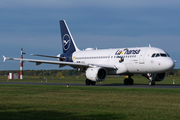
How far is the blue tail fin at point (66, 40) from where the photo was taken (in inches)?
1837

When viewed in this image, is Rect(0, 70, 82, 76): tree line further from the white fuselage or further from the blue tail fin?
the white fuselage

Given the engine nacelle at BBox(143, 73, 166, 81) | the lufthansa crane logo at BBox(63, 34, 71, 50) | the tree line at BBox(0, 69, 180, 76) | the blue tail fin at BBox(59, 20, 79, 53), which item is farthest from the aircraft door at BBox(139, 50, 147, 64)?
the tree line at BBox(0, 69, 180, 76)

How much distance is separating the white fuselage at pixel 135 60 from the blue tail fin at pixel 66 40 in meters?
7.22

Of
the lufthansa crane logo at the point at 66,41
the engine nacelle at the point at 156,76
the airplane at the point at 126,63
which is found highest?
the lufthansa crane logo at the point at 66,41

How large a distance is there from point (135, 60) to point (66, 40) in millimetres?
16485

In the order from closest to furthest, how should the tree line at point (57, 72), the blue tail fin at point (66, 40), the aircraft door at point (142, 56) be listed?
the aircraft door at point (142, 56)
the blue tail fin at point (66, 40)
the tree line at point (57, 72)

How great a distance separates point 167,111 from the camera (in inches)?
487

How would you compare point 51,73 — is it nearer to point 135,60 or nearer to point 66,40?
point 66,40

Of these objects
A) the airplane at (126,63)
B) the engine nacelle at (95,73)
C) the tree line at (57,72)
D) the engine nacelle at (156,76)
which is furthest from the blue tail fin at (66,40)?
the tree line at (57,72)

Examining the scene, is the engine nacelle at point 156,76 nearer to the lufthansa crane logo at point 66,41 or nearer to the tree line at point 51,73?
the lufthansa crane logo at point 66,41

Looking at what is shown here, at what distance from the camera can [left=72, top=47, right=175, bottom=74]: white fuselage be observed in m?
32.2

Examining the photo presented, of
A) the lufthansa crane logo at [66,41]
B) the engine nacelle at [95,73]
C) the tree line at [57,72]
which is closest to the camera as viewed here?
the engine nacelle at [95,73]

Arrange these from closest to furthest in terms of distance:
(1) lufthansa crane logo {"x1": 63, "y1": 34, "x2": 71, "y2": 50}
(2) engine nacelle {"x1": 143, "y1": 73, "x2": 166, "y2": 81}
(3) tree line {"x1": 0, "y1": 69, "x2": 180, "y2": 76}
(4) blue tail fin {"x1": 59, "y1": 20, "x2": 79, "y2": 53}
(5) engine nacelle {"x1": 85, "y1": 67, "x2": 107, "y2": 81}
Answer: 1. (5) engine nacelle {"x1": 85, "y1": 67, "x2": 107, "y2": 81}
2. (2) engine nacelle {"x1": 143, "y1": 73, "x2": 166, "y2": 81}
3. (4) blue tail fin {"x1": 59, "y1": 20, "x2": 79, "y2": 53}
4. (1) lufthansa crane logo {"x1": 63, "y1": 34, "x2": 71, "y2": 50}
5. (3) tree line {"x1": 0, "y1": 69, "x2": 180, "y2": 76}

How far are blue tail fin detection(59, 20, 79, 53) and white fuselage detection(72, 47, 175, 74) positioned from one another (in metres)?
7.22
